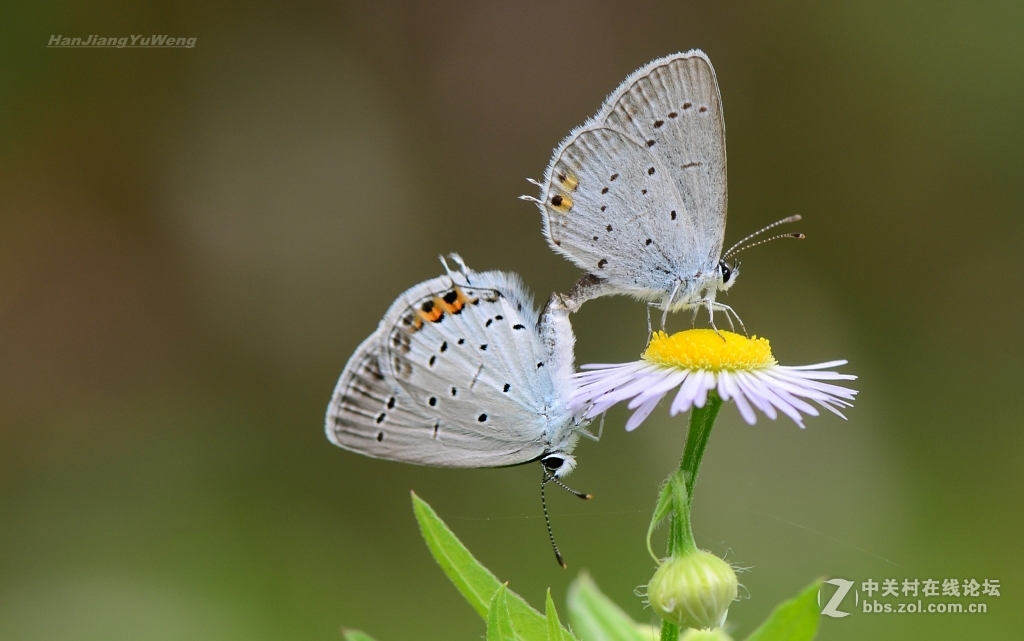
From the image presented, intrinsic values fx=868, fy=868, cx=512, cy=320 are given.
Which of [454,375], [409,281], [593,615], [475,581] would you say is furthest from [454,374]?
[409,281]

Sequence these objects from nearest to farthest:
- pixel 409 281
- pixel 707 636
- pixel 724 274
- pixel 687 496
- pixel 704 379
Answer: pixel 687 496 < pixel 707 636 < pixel 704 379 < pixel 724 274 < pixel 409 281

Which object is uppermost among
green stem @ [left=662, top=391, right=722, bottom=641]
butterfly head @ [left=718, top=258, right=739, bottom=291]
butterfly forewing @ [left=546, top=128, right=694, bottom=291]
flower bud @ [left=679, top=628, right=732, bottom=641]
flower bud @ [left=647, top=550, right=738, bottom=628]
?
butterfly forewing @ [left=546, top=128, right=694, bottom=291]

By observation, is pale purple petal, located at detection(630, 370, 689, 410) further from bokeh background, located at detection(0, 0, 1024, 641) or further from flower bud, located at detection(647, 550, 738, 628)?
bokeh background, located at detection(0, 0, 1024, 641)

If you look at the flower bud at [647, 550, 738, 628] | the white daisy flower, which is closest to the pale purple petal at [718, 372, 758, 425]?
the white daisy flower

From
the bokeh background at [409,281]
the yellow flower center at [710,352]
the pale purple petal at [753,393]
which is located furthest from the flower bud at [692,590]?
the bokeh background at [409,281]

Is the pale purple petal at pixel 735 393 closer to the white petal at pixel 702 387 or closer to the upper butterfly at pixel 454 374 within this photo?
the white petal at pixel 702 387

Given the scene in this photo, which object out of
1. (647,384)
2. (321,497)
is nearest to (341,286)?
(321,497)

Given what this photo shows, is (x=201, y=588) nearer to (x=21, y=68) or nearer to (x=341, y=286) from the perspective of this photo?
(x=341, y=286)

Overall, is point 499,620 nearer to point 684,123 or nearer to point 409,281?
point 684,123
